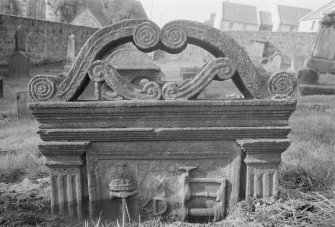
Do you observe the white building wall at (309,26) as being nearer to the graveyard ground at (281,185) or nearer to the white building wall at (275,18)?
the white building wall at (275,18)

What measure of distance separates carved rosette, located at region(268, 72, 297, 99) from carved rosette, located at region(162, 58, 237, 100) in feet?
0.95

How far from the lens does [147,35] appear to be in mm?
2094

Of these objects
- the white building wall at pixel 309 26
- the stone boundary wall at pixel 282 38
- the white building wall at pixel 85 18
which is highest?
the white building wall at pixel 309 26

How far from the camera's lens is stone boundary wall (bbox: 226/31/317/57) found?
986 inches

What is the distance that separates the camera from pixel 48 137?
→ 2158 millimetres

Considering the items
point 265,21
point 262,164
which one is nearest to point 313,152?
point 262,164

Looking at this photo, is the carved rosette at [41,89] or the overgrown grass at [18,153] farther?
the overgrown grass at [18,153]

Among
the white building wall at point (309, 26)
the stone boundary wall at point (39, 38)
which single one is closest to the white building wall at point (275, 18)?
the white building wall at point (309, 26)

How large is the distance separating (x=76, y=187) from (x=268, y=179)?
1408 mm

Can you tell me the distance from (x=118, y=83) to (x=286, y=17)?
57.0 m

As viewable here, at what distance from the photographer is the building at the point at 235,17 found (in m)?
49.8

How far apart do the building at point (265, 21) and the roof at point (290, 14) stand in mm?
2319

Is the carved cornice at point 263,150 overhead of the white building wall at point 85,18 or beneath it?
beneath

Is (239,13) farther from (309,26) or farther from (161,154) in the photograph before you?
(161,154)
